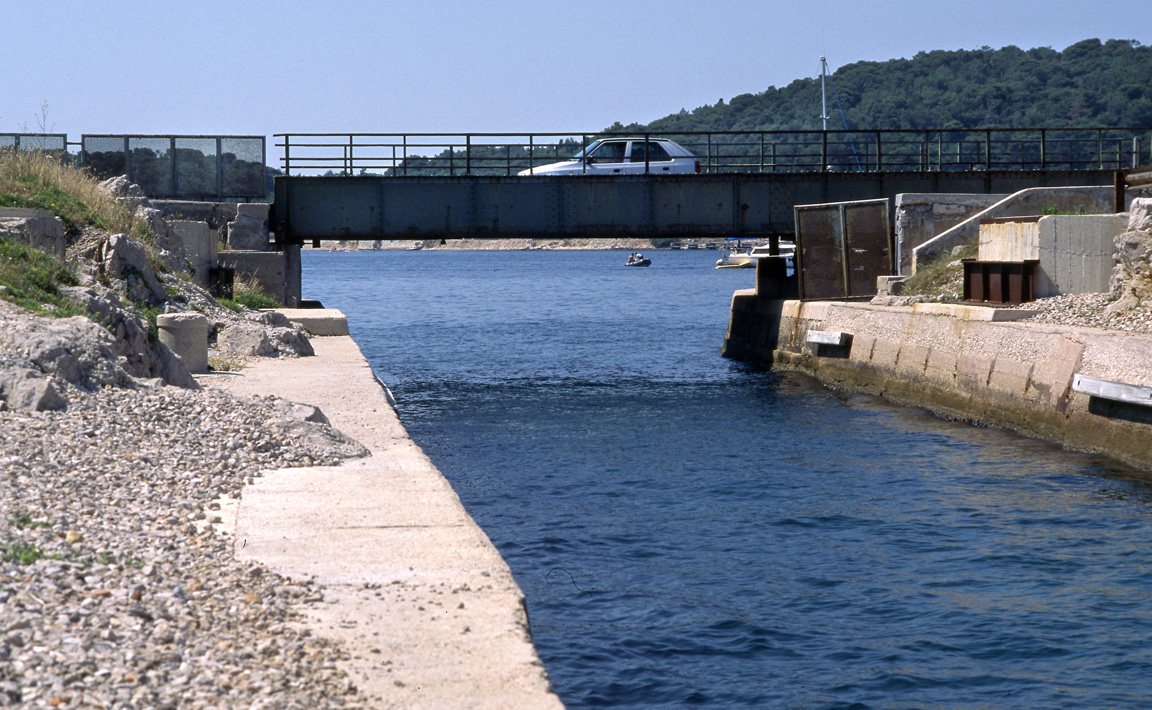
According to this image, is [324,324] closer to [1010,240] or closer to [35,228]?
[35,228]

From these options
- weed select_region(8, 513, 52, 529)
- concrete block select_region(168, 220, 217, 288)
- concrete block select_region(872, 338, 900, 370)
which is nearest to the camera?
weed select_region(8, 513, 52, 529)

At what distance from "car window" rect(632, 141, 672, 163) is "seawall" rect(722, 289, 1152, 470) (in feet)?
21.9

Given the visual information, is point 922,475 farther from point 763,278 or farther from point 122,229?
point 763,278

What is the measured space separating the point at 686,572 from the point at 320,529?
→ 377cm

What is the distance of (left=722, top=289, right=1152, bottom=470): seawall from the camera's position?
1446 centimetres

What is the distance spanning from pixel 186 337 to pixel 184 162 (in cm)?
1483

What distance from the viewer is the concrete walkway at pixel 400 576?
4730 mm

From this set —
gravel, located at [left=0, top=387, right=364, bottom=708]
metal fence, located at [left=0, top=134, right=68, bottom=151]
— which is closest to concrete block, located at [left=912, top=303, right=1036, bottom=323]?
gravel, located at [left=0, top=387, right=364, bottom=708]

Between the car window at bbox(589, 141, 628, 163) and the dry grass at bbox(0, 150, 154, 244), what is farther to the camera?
the car window at bbox(589, 141, 628, 163)

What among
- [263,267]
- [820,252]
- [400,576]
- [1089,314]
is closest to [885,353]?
[1089,314]

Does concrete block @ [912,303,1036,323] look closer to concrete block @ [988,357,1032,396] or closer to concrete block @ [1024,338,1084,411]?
concrete block @ [988,357,1032,396]

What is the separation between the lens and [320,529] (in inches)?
270

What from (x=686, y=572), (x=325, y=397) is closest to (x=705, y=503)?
(x=686, y=572)

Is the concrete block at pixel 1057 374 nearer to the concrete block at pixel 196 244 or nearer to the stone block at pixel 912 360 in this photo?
the stone block at pixel 912 360
